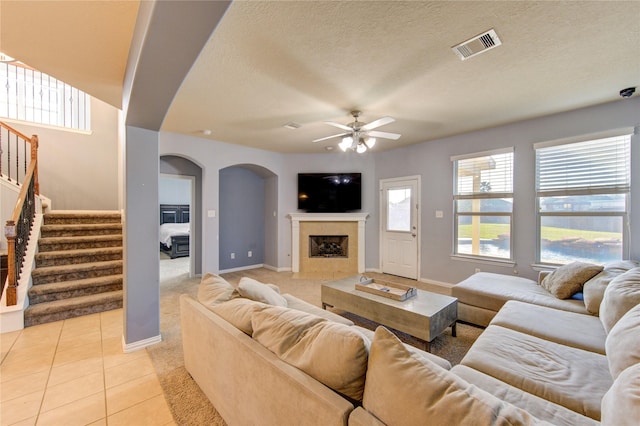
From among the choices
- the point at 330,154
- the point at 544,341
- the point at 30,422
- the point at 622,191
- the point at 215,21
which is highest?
the point at 330,154

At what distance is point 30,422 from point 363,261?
4.76 m

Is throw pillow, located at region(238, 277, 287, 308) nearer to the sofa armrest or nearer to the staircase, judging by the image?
the sofa armrest

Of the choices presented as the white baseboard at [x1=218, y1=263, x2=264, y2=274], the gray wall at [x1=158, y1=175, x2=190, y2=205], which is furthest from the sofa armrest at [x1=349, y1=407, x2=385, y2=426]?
the gray wall at [x1=158, y1=175, x2=190, y2=205]

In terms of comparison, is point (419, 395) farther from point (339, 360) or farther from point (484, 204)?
point (484, 204)

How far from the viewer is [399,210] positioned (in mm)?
5309

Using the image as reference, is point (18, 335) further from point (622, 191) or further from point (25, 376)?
point (622, 191)

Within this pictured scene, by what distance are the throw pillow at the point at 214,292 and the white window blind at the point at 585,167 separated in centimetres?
415

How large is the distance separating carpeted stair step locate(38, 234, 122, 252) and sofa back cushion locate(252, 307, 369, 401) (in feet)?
13.1

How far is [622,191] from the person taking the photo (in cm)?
307

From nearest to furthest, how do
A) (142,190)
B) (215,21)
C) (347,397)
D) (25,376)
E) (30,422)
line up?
(347,397) → (215,21) → (30,422) → (25,376) → (142,190)

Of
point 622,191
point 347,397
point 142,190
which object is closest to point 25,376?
point 142,190

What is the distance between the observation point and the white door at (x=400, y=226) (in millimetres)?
5027

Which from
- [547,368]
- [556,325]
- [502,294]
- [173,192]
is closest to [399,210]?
[502,294]

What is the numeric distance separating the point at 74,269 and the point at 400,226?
206 inches
